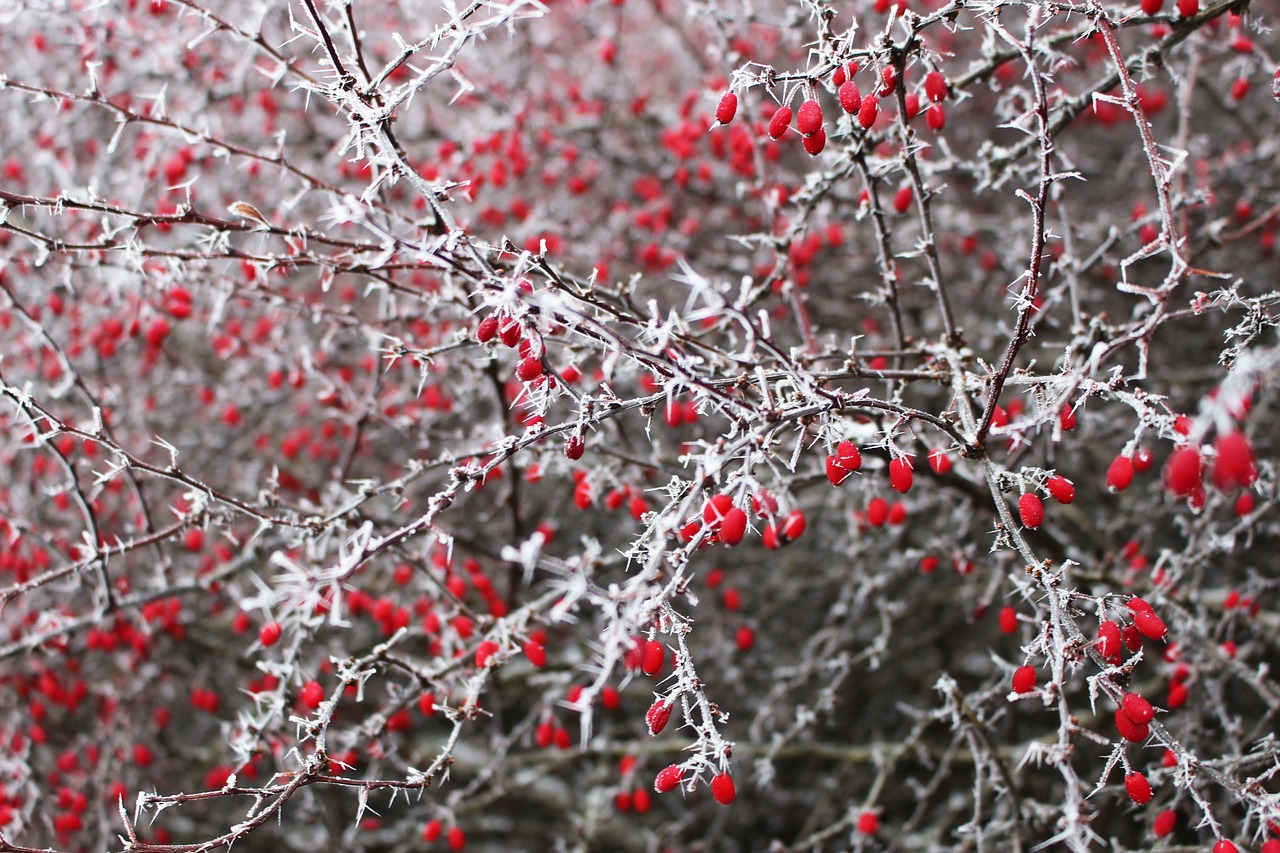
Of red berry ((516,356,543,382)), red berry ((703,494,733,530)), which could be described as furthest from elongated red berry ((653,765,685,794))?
red berry ((516,356,543,382))

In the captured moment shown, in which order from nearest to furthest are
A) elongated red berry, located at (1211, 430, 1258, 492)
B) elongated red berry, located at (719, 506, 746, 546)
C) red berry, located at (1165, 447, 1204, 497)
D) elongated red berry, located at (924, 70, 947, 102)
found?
elongated red berry, located at (1211, 430, 1258, 492) < red berry, located at (1165, 447, 1204, 497) < elongated red berry, located at (719, 506, 746, 546) < elongated red berry, located at (924, 70, 947, 102)

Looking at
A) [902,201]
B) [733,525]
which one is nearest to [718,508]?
[733,525]

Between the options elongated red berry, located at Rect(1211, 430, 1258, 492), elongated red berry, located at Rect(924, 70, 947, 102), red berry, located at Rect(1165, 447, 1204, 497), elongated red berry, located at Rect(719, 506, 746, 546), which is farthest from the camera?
elongated red berry, located at Rect(924, 70, 947, 102)

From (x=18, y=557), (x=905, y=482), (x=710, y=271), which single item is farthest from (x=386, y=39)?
(x=905, y=482)

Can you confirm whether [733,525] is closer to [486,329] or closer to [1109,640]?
[486,329]

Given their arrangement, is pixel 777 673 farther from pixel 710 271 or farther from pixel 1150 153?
pixel 1150 153

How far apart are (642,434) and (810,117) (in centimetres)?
288

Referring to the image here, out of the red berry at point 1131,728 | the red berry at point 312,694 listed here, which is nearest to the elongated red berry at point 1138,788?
the red berry at point 1131,728

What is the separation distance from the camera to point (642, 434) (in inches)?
180

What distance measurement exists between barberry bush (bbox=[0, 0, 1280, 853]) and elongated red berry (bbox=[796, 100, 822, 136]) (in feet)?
0.05

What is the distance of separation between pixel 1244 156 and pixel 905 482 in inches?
123

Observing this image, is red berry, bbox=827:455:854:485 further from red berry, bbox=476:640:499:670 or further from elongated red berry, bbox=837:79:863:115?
red berry, bbox=476:640:499:670

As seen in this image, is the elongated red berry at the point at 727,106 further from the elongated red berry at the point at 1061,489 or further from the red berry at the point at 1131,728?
the red berry at the point at 1131,728

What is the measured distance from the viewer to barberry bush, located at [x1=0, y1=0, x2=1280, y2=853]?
5.68 feet
